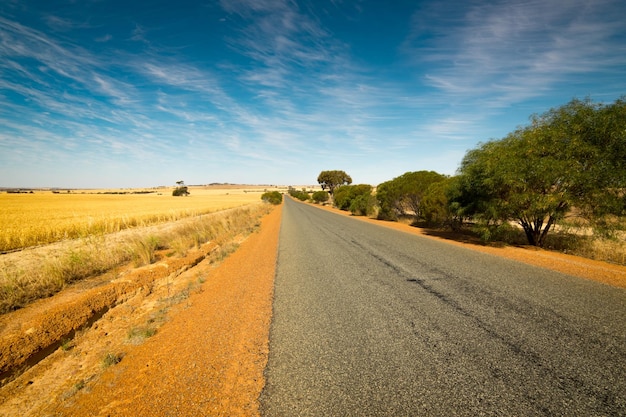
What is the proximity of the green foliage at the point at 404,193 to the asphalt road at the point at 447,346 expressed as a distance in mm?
15526

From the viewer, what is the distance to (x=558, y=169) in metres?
9.47

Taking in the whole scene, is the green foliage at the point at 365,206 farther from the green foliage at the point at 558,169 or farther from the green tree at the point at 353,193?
the green foliage at the point at 558,169

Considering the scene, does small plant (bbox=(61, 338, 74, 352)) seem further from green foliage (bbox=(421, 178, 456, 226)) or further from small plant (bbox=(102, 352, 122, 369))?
green foliage (bbox=(421, 178, 456, 226))

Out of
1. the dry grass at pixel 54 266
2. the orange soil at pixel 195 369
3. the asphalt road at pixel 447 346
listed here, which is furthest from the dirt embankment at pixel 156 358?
the dry grass at pixel 54 266

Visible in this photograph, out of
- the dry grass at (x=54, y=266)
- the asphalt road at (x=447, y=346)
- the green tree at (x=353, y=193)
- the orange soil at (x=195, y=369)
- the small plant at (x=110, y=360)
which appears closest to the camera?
the asphalt road at (x=447, y=346)

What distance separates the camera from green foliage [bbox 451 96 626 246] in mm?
9016

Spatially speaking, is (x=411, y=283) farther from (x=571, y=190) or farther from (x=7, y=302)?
(x=7, y=302)

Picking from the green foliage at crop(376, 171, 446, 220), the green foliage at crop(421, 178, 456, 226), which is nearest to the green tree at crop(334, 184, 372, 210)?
the green foliage at crop(376, 171, 446, 220)

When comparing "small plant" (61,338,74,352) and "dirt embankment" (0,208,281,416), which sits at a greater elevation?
"dirt embankment" (0,208,281,416)

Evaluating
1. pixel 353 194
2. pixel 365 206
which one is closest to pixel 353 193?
pixel 353 194

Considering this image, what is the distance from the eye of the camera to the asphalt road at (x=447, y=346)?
2.65 metres

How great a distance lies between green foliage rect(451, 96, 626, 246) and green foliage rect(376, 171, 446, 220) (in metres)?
8.96

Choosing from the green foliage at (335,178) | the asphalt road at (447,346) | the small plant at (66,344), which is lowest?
the small plant at (66,344)

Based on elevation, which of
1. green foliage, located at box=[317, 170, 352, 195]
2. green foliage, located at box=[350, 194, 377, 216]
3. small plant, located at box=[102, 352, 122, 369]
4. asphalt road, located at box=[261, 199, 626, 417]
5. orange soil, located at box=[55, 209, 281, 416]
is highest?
green foliage, located at box=[317, 170, 352, 195]
